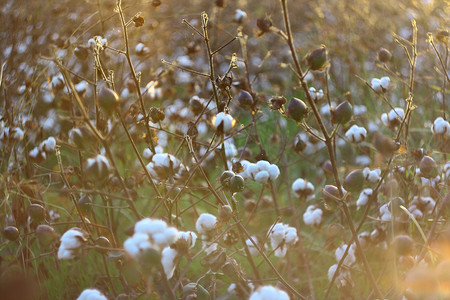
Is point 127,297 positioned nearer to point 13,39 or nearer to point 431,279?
point 431,279

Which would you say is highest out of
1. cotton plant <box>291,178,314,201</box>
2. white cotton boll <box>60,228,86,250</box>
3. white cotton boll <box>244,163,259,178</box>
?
cotton plant <box>291,178,314,201</box>

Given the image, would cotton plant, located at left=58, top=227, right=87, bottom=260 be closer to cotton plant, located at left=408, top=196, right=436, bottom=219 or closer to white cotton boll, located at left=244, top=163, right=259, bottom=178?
white cotton boll, located at left=244, top=163, right=259, bottom=178

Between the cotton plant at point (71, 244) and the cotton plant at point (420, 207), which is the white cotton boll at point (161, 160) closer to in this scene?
the cotton plant at point (71, 244)

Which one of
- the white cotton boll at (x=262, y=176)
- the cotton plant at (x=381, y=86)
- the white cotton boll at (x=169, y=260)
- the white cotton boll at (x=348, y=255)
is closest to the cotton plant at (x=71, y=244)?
the white cotton boll at (x=169, y=260)

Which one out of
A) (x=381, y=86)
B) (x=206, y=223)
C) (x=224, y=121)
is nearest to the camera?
(x=224, y=121)

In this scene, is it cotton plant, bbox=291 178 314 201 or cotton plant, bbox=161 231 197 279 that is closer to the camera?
cotton plant, bbox=161 231 197 279

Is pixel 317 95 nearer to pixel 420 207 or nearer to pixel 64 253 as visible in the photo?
pixel 420 207

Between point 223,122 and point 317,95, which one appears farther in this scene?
point 317,95

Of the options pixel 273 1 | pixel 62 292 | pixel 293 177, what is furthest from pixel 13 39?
pixel 273 1

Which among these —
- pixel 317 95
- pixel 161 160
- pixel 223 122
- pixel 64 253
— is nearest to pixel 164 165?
pixel 161 160

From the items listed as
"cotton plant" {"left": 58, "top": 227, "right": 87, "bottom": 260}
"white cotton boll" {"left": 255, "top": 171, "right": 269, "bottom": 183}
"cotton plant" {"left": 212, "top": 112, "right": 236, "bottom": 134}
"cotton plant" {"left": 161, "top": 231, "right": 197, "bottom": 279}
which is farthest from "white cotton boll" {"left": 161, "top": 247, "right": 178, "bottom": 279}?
"white cotton boll" {"left": 255, "top": 171, "right": 269, "bottom": 183}

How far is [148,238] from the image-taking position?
654 mm

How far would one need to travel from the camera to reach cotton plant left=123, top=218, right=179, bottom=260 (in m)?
0.64

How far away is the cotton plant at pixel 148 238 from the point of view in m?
0.64
